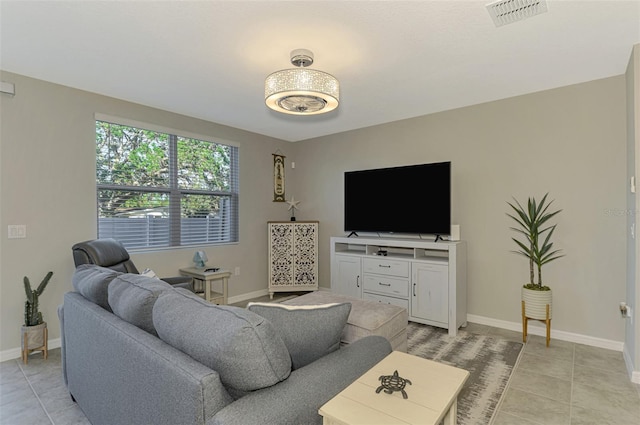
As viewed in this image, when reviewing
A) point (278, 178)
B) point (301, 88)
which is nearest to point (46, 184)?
point (301, 88)

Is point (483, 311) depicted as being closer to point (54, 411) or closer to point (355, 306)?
point (355, 306)

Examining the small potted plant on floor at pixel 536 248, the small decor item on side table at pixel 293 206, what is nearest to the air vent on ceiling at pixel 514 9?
the small potted plant on floor at pixel 536 248

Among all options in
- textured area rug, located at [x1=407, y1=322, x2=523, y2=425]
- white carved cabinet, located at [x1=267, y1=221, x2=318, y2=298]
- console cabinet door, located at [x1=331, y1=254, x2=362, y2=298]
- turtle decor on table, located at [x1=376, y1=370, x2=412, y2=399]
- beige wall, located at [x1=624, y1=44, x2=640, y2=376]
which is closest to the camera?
turtle decor on table, located at [x1=376, y1=370, x2=412, y2=399]

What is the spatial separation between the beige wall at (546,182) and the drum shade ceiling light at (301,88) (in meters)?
2.03

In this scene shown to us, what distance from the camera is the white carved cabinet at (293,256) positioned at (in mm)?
4883

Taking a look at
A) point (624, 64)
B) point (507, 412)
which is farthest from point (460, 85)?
point (507, 412)

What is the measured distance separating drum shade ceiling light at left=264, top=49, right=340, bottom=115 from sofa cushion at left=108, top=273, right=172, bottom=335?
4.76ft

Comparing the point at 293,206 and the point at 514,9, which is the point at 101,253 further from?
the point at 514,9

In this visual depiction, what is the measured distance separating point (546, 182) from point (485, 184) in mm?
577

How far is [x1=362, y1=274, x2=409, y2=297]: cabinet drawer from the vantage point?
3738 millimetres

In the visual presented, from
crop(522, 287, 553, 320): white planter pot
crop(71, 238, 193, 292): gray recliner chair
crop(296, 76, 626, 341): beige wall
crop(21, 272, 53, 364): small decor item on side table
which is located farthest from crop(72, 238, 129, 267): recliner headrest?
crop(522, 287, 553, 320): white planter pot

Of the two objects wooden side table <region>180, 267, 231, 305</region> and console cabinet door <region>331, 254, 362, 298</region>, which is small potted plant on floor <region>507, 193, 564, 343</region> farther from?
wooden side table <region>180, 267, 231, 305</region>

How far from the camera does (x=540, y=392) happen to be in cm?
228

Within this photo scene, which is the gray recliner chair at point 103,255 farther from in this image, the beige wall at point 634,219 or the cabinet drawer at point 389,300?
the beige wall at point 634,219
